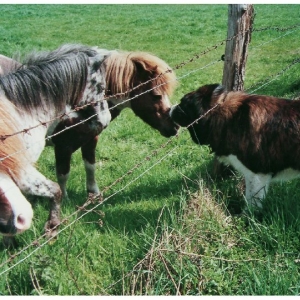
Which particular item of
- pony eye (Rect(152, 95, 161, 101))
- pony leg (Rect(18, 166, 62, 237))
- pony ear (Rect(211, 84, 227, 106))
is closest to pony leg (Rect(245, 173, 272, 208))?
pony ear (Rect(211, 84, 227, 106))

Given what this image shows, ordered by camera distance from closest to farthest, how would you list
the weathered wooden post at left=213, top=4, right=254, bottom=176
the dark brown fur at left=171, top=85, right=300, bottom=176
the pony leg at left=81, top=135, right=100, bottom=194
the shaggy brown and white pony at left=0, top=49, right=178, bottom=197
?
the dark brown fur at left=171, top=85, right=300, bottom=176
the weathered wooden post at left=213, top=4, right=254, bottom=176
the shaggy brown and white pony at left=0, top=49, right=178, bottom=197
the pony leg at left=81, top=135, right=100, bottom=194

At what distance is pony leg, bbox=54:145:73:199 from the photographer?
4723mm

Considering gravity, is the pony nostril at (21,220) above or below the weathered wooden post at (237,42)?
below

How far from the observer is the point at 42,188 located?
12.1 ft

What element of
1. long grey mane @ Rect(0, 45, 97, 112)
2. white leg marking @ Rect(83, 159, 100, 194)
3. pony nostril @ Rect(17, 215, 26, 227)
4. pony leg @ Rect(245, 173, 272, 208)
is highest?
long grey mane @ Rect(0, 45, 97, 112)

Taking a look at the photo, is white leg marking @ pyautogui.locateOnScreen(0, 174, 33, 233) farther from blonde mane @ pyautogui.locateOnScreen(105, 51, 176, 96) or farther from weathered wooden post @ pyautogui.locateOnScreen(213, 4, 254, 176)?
weathered wooden post @ pyautogui.locateOnScreen(213, 4, 254, 176)

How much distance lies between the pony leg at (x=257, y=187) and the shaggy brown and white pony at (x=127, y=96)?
1426mm

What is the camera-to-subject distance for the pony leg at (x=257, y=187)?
3.99m

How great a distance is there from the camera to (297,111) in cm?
391

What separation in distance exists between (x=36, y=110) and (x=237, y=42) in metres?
2.17

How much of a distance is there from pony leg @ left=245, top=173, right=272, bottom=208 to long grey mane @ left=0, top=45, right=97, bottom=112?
6.47 ft

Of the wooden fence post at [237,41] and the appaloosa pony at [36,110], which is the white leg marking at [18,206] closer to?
the appaloosa pony at [36,110]

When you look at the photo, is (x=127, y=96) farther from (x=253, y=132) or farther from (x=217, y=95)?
(x=253, y=132)

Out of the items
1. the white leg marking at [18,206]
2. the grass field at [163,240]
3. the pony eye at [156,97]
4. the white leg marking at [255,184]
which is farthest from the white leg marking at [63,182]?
the white leg marking at [255,184]
